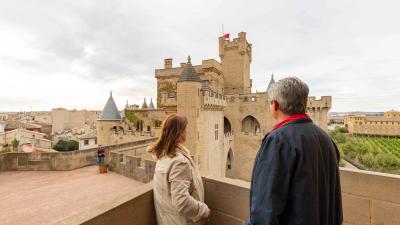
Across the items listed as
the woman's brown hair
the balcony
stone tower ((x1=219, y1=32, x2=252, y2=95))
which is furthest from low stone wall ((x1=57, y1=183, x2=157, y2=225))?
stone tower ((x1=219, y1=32, x2=252, y2=95))

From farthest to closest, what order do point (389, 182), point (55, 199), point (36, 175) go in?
point (36, 175)
point (55, 199)
point (389, 182)

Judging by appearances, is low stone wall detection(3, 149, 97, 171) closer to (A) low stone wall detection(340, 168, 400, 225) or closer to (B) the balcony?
(B) the balcony

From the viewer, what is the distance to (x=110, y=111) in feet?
75.9

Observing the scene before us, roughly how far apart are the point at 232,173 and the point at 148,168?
19591 millimetres

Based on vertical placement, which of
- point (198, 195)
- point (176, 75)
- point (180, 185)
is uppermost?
point (176, 75)

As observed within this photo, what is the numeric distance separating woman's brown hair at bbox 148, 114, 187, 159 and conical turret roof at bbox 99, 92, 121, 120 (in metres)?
22.1

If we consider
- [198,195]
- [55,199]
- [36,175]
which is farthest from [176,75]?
[198,195]

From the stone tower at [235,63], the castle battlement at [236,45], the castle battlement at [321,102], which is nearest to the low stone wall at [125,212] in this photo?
the castle battlement at [321,102]

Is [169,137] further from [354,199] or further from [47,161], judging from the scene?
[47,161]

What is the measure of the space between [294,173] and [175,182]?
1.24m

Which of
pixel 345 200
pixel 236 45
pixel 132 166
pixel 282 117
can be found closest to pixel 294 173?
pixel 282 117

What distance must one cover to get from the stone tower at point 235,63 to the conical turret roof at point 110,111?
1427 centimetres

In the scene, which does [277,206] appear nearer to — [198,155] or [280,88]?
[280,88]

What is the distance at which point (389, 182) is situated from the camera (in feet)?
8.99
